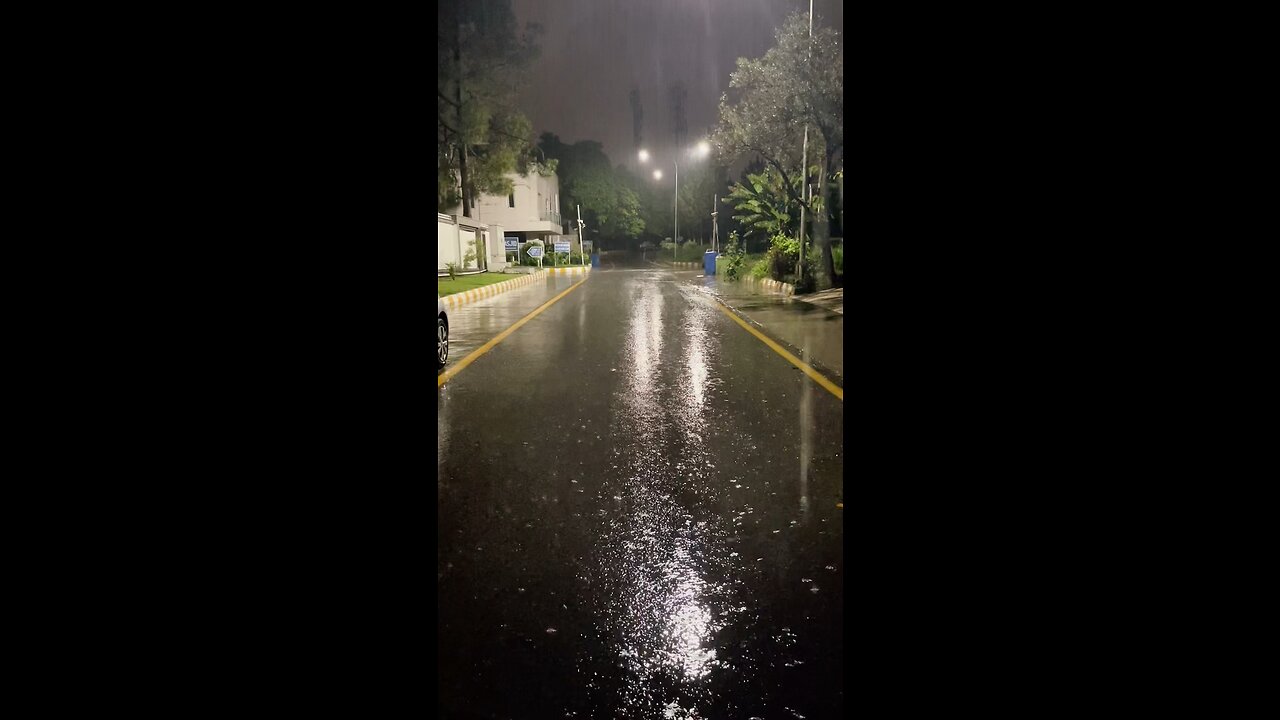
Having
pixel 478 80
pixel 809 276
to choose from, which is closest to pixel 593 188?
pixel 478 80

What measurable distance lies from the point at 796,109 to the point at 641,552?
71.2ft

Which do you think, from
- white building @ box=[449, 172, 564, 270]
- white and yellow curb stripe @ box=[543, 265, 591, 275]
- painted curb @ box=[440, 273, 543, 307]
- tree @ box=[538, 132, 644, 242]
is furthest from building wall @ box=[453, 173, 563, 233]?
A: painted curb @ box=[440, 273, 543, 307]

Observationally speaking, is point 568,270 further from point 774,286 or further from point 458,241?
point 774,286

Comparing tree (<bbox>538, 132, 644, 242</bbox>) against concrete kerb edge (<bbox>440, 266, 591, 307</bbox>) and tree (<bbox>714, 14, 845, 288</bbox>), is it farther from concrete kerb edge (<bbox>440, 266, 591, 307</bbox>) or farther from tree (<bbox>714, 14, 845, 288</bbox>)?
tree (<bbox>714, 14, 845, 288</bbox>)

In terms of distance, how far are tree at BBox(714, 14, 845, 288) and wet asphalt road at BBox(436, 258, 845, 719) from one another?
16677 mm

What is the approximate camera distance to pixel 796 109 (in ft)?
78.7

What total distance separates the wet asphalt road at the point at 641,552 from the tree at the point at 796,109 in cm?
1668

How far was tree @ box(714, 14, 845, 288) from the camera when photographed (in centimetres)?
2358

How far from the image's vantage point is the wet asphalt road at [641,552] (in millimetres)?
2744

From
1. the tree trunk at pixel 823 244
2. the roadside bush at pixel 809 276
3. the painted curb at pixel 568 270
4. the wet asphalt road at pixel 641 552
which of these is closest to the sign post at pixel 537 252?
the painted curb at pixel 568 270
